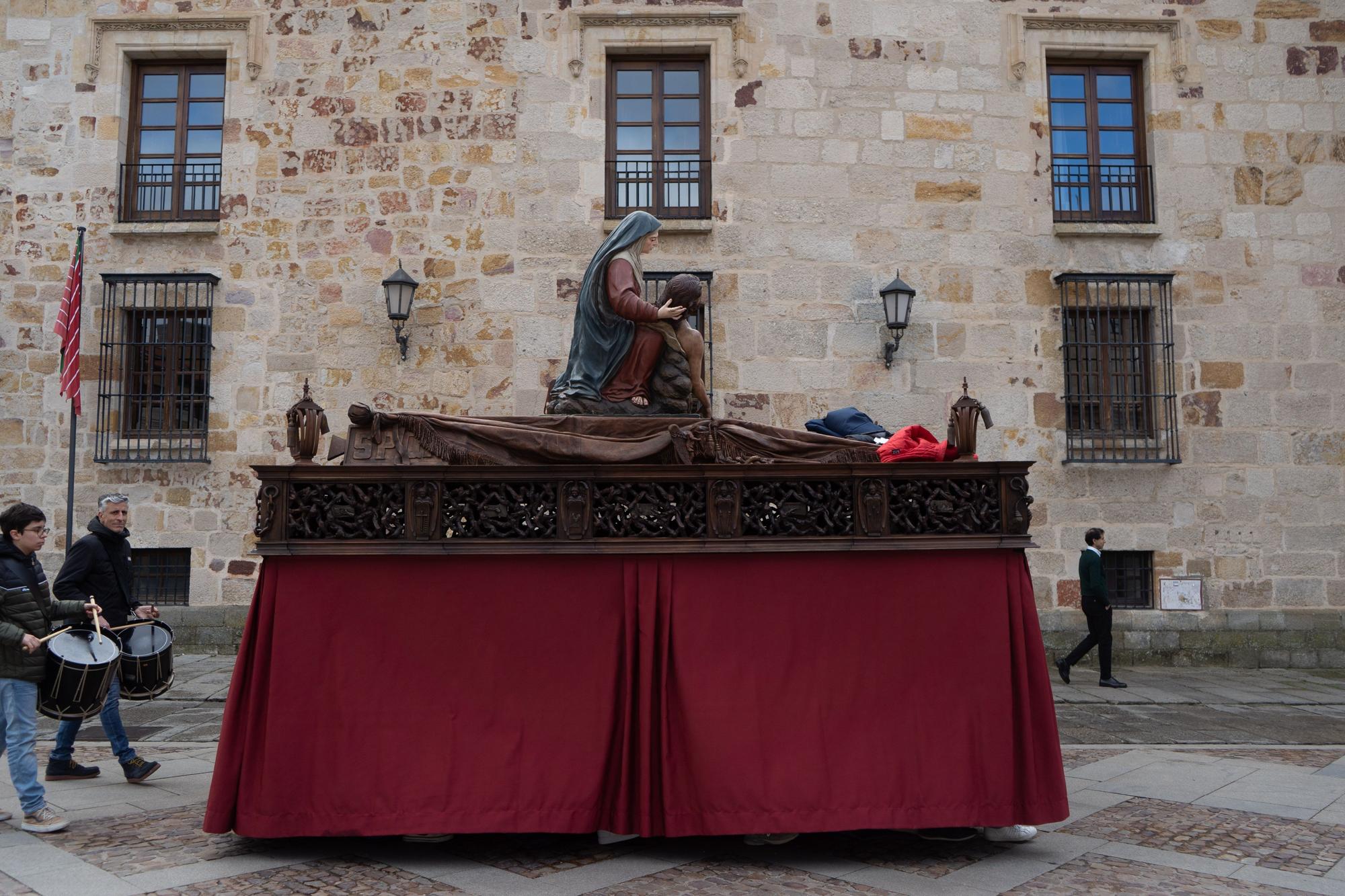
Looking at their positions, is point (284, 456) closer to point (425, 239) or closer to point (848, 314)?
point (425, 239)

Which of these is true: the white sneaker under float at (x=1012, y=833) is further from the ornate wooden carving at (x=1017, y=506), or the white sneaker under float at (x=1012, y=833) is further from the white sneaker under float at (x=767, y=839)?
the ornate wooden carving at (x=1017, y=506)

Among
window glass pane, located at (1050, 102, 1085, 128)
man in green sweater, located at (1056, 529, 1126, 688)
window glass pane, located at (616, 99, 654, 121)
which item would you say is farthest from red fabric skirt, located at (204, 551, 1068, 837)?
window glass pane, located at (1050, 102, 1085, 128)

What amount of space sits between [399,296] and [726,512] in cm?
694

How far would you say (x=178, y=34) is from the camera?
34.8 ft

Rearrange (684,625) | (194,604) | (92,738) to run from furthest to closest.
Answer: (194,604) → (92,738) → (684,625)

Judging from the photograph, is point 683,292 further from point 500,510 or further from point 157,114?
point 157,114

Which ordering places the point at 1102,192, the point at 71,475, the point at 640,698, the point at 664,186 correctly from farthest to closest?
the point at 1102,192
the point at 664,186
the point at 71,475
the point at 640,698

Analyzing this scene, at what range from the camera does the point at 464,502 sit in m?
4.02

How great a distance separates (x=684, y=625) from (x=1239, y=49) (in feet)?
34.6

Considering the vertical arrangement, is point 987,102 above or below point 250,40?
below

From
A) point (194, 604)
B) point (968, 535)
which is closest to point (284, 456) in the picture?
point (194, 604)

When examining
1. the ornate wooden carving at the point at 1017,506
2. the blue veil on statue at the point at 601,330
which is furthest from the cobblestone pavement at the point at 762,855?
the blue veil on statue at the point at 601,330

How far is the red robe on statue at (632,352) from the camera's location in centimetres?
454

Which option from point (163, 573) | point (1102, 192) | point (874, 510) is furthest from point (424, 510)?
point (1102, 192)
